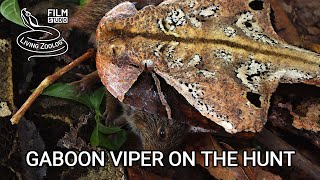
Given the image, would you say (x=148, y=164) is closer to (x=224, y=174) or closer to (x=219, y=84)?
(x=224, y=174)

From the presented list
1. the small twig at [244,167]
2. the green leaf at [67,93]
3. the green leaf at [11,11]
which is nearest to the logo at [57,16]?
the green leaf at [11,11]

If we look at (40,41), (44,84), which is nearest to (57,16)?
(40,41)

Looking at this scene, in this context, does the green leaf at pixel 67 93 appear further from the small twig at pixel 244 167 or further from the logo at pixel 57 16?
the small twig at pixel 244 167

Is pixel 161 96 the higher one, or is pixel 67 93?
pixel 161 96

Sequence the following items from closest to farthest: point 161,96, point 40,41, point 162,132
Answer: point 161,96 < point 162,132 < point 40,41

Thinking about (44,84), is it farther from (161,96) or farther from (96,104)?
(161,96)

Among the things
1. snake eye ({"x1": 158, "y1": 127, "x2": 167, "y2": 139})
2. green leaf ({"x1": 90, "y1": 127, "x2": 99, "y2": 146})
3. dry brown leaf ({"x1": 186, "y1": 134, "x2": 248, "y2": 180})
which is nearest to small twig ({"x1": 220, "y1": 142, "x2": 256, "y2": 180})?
dry brown leaf ({"x1": 186, "y1": 134, "x2": 248, "y2": 180})
